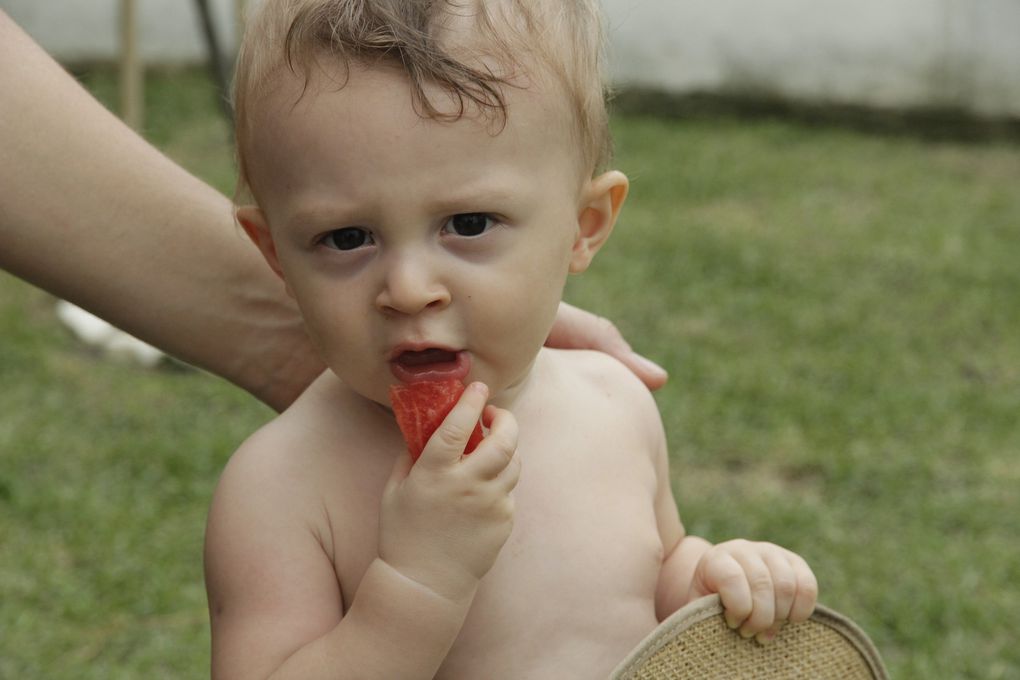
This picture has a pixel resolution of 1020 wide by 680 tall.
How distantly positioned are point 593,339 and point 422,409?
63cm

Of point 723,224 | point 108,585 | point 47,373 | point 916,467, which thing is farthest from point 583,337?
point 723,224

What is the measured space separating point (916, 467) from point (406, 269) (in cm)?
277

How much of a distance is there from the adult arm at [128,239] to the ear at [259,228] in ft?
1.15

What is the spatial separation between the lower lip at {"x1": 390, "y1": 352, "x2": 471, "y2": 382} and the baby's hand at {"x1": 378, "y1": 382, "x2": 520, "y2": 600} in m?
0.06

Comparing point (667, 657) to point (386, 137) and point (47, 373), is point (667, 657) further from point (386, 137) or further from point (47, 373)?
point (47, 373)

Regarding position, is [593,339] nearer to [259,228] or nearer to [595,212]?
[595,212]

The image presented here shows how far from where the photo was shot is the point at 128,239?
193 centimetres

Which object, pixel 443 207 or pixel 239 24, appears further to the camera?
pixel 239 24

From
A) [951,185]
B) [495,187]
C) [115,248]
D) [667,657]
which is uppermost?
[495,187]

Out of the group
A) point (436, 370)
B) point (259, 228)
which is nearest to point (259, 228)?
point (259, 228)

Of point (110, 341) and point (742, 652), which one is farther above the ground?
point (742, 652)

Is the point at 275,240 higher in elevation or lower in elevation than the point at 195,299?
higher

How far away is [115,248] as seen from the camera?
1915 mm

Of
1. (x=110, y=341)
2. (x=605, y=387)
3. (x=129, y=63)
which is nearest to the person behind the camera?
(x=605, y=387)
